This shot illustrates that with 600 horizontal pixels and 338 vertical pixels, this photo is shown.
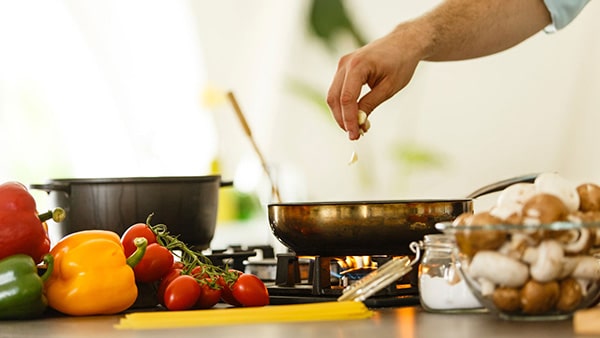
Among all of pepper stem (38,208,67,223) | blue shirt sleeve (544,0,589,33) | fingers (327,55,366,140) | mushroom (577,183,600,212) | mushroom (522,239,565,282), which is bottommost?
mushroom (522,239,565,282)

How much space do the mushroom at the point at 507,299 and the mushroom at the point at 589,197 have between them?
0.15m

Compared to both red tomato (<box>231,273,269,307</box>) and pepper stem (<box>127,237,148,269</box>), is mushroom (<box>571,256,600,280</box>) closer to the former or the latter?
red tomato (<box>231,273,269,307</box>)

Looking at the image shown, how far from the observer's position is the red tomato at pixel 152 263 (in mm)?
1725

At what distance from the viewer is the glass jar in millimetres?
1459

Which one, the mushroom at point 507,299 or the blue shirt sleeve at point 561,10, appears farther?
the blue shirt sleeve at point 561,10

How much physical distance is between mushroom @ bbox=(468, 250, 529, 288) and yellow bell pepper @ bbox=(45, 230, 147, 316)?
62cm

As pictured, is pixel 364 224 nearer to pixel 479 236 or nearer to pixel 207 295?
pixel 207 295

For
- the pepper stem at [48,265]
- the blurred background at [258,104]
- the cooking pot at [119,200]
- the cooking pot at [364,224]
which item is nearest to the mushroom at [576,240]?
the cooking pot at [364,224]

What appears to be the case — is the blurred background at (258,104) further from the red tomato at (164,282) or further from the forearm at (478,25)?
the red tomato at (164,282)

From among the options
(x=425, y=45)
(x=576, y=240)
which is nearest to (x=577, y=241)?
(x=576, y=240)

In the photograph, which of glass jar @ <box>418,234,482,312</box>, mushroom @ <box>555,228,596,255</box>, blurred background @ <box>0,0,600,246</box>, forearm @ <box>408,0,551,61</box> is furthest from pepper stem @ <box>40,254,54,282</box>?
blurred background @ <box>0,0,600,246</box>

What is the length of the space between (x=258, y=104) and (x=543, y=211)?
398 centimetres

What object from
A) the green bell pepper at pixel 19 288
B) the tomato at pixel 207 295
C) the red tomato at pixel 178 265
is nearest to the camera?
the green bell pepper at pixel 19 288

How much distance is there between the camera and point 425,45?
87.4 inches
